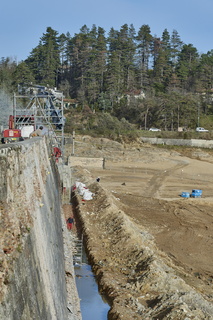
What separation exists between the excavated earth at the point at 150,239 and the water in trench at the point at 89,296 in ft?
1.12

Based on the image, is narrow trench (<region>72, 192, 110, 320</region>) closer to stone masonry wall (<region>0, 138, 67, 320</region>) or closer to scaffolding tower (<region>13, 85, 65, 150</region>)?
stone masonry wall (<region>0, 138, 67, 320</region>)

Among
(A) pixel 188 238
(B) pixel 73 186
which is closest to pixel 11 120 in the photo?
(B) pixel 73 186

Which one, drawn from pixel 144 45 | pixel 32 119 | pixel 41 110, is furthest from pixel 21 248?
pixel 144 45

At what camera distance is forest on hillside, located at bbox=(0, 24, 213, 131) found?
74500mm

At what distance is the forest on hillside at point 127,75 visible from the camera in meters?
74.5

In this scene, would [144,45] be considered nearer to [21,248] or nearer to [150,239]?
[150,239]

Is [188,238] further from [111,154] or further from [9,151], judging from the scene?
[111,154]

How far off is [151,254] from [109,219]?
22.7 feet

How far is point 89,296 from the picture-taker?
671 inches

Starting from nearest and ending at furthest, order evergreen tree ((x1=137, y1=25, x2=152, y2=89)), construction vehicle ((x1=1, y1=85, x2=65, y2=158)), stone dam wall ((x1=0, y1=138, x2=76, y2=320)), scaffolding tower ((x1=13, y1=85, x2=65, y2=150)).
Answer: stone dam wall ((x1=0, y1=138, x2=76, y2=320)) < construction vehicle ((x1=1, y1=85, x2=65, y2=158)) < scaffolding tower ((x1=13, y1=85, x2=65, y2=150)) < evergreen tree ((x1=137, y1=25, x2=152, y2=89))

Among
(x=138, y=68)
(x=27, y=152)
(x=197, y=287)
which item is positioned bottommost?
(x=197, y=287)

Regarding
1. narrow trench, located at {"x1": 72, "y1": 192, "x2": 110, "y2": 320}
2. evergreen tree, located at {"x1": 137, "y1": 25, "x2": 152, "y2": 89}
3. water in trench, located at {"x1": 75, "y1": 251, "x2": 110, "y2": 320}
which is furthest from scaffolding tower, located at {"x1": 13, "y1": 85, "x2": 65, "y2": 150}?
evergreen tree, located at {"x1": 137, "y1": 25, "x2": 152, "y2": 89}

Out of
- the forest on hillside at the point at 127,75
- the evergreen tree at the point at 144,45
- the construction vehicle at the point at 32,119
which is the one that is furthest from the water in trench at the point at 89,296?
the evergreen tree at the point at 144,45

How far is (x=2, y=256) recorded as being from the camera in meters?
5.77
